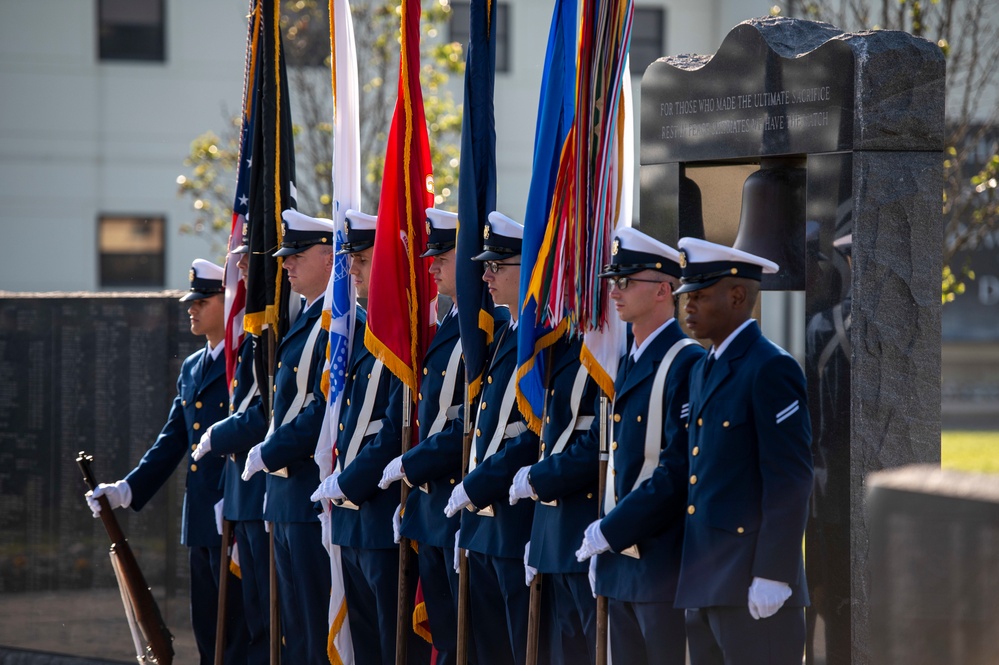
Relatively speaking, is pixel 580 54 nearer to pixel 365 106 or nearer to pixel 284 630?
pixel 284 630

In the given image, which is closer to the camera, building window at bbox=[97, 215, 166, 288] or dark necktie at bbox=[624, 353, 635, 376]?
dark necktie at bbox=[624, 353, 635, 376]

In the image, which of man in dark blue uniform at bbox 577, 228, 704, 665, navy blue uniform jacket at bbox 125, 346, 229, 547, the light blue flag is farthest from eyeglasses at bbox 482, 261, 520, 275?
navy blue uniform jacket at bbox 125, 346, 229, 547

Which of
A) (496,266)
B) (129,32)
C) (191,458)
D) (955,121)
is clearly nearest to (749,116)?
(496,266)

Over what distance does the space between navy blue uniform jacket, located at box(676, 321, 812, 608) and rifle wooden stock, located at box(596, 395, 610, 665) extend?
1.19ft

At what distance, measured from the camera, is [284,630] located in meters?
6.37

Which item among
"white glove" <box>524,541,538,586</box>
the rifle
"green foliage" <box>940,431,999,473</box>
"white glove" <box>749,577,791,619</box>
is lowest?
"green foliage" <box>940,431,999,473</box>

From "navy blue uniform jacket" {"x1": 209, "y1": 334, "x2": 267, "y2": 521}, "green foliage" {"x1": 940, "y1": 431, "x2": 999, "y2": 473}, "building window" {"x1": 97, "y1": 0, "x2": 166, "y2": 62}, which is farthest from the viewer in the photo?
"building window" {"x1": 97, "y1": 0, "x2": 166, "y2": 62}

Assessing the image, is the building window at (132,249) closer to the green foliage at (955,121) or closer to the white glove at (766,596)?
the green foliage at (955,121)

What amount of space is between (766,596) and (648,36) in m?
17.3

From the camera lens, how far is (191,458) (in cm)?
718

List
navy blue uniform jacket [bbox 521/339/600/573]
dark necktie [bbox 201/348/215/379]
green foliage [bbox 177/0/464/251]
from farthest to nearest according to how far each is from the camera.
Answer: green foliage [bbox 177/0/464/251], dark necktie [bbox 201/348/215/379], navy blue uniform jacket [bbox 521/339/600/573]

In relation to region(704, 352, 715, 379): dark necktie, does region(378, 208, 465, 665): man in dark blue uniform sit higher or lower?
lower

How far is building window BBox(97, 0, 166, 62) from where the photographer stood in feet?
63.1

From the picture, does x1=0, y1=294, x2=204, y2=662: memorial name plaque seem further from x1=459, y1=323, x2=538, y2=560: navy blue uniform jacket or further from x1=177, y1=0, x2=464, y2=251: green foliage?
x1=177, y1=0, x2=464, y2=251: green foliage
